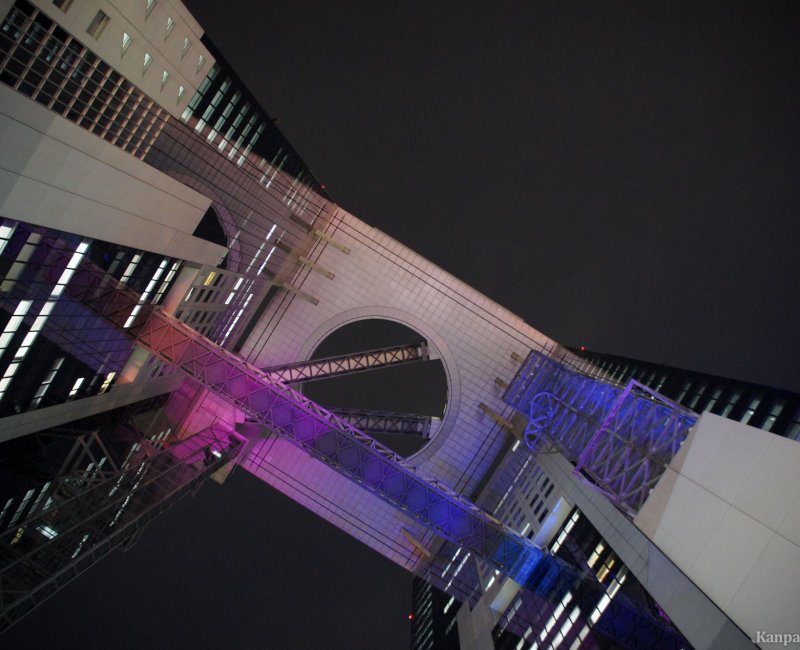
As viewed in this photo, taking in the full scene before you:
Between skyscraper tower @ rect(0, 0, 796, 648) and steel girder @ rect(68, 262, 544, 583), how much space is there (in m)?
0.14

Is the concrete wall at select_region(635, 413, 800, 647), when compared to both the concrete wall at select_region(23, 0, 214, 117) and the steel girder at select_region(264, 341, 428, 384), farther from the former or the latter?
the steel girder at select_region(264, 341, 428, 384)

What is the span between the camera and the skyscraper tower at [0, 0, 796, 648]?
67.6 feet

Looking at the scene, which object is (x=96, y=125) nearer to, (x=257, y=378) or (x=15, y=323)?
(x=15, y=323)

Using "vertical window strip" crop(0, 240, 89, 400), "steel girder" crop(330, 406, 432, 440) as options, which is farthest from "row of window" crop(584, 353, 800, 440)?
"vertical window strip" crop(0, 240, 89, 400)

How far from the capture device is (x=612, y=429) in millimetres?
27391

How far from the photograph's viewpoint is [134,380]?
36281 millimetres

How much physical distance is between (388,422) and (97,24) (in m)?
42.2

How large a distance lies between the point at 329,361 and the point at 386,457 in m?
18.8

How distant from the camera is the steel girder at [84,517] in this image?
23984 mm

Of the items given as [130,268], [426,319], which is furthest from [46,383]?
[426,319]

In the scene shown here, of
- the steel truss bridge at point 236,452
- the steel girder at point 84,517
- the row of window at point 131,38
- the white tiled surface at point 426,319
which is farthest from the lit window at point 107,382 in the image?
the white tiled surface at point 426,319

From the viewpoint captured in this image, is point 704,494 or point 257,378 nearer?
point 704,494

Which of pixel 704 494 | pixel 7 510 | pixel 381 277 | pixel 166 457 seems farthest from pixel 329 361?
pixel 704 494

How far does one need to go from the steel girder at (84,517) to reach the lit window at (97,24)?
20.1m
